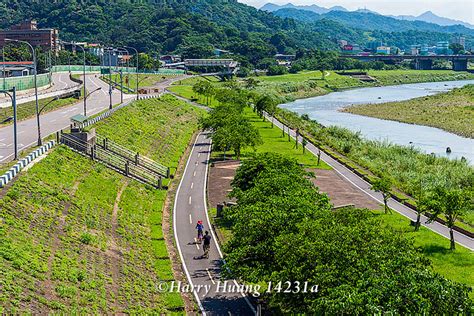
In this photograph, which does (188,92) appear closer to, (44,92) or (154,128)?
(44,92)

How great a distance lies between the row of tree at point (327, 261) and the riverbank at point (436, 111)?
274ft

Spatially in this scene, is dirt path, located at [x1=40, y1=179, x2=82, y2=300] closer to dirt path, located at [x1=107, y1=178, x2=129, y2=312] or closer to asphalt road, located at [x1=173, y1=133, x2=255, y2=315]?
dirt path, located at [x1=107, y1=178, x2=129, y2=312]

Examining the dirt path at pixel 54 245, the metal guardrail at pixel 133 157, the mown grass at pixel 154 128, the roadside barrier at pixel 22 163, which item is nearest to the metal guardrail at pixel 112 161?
the metal guardrail at pixel 133 157

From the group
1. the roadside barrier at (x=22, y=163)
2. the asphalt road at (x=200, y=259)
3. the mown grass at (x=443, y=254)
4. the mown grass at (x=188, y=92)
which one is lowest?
the asphalt road at (x=200, y=259)

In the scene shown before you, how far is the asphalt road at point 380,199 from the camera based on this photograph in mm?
44831

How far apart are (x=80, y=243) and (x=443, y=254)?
25215 millimetres

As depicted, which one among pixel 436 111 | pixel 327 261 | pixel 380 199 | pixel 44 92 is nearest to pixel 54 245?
pixel 327 261

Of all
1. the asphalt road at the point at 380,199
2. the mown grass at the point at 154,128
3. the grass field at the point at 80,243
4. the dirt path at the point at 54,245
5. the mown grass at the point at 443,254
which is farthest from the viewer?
the mown grass at the point at 154,128

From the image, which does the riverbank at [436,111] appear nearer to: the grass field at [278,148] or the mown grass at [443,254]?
→ the grass field at [278,148]

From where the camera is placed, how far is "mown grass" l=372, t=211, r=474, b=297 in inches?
1455

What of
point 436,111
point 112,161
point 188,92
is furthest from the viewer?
point 188,92

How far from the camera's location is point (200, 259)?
38812 mm

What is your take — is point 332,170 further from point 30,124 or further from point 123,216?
point 30,124

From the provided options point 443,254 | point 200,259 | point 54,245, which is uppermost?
point 54,245
